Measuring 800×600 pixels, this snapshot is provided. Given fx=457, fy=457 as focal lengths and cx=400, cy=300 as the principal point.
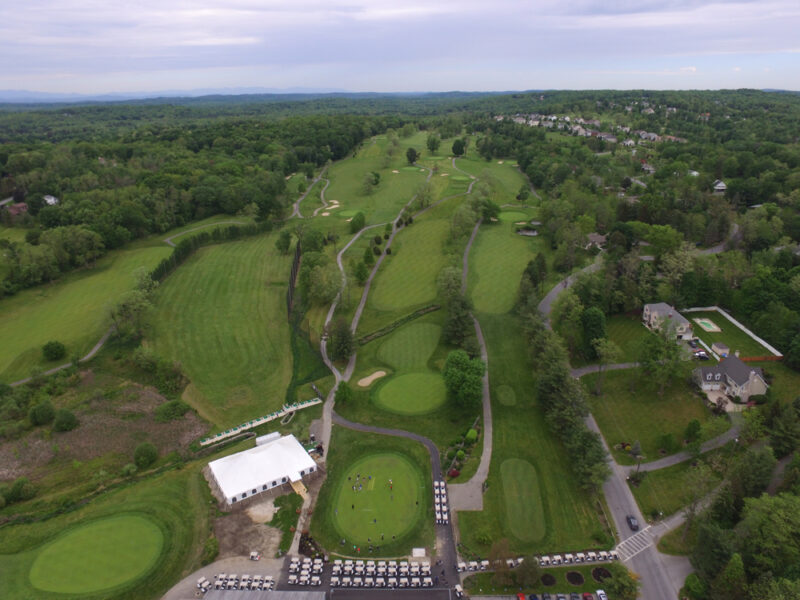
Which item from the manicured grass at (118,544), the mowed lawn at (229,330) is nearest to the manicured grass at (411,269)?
the mowed lawn at (229,330)

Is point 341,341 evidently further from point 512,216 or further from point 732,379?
point 512,216

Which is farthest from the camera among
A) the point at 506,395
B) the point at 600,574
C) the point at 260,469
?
the point at 506,395

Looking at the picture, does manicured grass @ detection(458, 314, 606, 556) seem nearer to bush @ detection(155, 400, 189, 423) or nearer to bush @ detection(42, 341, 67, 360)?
bush @ detection(155, 400, 189, 423)

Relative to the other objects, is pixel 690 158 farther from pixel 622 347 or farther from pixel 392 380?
pixel 392 380

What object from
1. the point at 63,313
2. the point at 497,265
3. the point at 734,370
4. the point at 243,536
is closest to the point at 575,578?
the point at 243,536

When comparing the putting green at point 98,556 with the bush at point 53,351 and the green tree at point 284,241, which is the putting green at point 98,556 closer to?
the bush at point 53,351

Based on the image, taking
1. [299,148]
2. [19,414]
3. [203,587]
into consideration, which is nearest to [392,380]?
[203,587]
